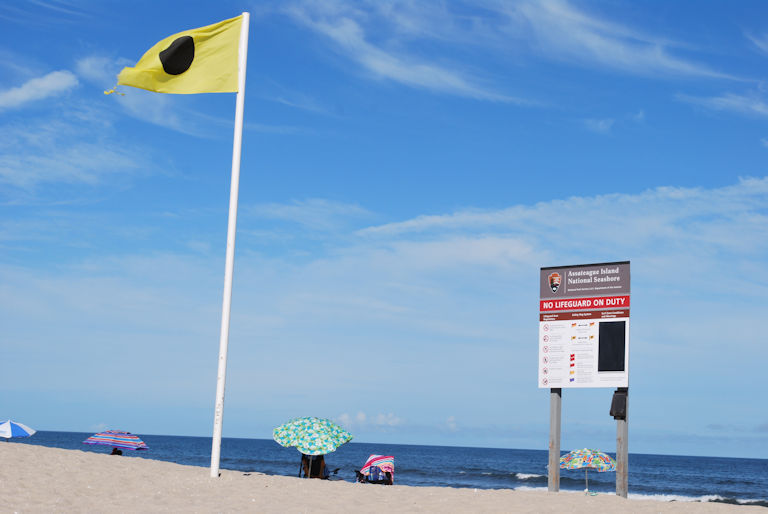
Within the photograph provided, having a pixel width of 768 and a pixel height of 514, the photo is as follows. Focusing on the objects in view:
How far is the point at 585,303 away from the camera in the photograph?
51.7ft

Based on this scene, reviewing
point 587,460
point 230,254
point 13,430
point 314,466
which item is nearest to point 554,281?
point 230,254

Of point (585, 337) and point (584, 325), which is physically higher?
point (584, 325)

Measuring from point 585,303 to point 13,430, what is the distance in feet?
62.7

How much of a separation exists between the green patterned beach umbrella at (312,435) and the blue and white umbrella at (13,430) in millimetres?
10791

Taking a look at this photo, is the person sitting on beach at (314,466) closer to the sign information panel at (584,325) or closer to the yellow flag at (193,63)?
the sign information panel at (584,325)

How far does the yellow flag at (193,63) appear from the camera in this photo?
14.4 m

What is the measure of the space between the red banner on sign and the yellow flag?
759 centimetres

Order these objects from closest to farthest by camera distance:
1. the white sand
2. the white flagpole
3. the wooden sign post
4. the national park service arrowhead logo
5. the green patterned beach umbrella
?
the white sand
the white flagpole
the wooden sign post
the national park service arrowhead logo
the green patterned beach umbrella

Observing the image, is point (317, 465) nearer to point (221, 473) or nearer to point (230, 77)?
point (221, 473)

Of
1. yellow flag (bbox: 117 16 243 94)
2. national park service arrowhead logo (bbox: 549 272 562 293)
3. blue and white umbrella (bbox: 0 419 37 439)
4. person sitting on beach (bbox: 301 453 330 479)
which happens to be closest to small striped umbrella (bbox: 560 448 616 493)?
person sitting on beach (bbox: 301 453 330 479)

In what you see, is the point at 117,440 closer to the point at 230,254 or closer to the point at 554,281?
the point at 230,254

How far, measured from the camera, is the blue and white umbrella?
24844mm

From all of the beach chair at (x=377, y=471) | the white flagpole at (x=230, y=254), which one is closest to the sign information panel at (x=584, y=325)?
the white flagpole at (x=230, y=254)

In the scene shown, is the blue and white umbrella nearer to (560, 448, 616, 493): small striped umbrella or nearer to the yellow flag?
the yellow flag
